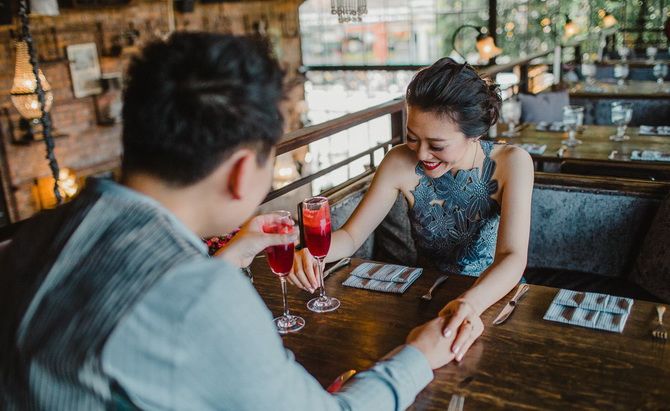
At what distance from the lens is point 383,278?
5.60 feet

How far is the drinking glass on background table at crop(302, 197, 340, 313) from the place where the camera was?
5.10ft

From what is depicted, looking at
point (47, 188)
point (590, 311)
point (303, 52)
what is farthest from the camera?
point (303, 52)

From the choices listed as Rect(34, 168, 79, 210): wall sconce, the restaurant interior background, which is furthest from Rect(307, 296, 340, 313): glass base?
Rect(34, 168, 79, 210): wall sconce

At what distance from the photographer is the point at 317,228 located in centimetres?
155

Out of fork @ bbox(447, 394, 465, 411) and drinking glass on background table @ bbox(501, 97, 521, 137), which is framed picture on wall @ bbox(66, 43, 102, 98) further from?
fork @ bbox(447, 394, 465, 411)

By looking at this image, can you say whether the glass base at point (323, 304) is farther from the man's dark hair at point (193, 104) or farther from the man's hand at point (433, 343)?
the man's dark hair at point (193, 104)

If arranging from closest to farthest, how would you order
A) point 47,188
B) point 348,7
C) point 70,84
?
1. point 348,7
2. point 47,188
3. point 70,84

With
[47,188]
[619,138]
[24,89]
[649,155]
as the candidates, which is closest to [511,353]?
[649,155]

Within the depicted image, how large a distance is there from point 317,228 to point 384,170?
665mm

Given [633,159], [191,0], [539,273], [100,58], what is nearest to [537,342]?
[539,273]

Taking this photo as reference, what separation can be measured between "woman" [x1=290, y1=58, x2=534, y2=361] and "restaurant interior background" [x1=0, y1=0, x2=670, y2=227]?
9.01ft

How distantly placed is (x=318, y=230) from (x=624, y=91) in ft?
16.0

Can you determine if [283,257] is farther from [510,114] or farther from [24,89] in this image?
[24,89]

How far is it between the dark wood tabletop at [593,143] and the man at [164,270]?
2.99 meters
